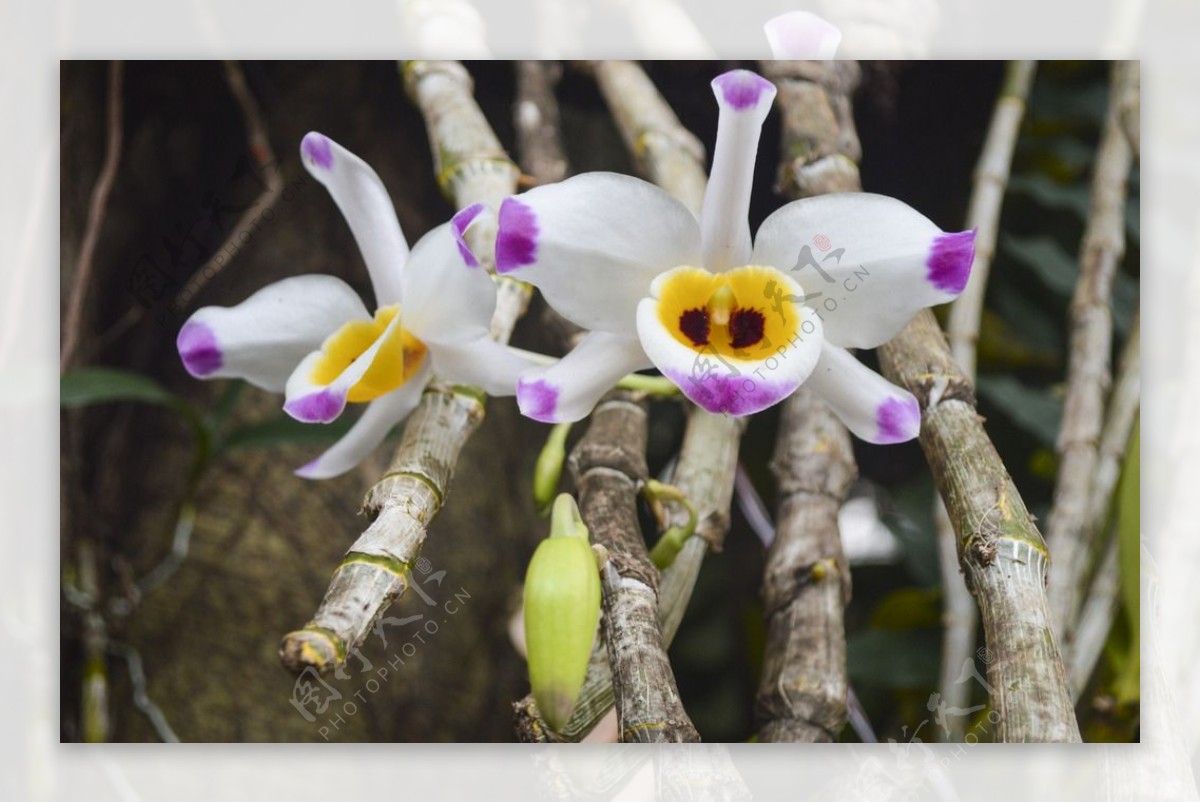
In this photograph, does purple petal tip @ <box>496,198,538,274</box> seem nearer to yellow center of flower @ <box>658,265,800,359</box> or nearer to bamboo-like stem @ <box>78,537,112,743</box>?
yellow center of flower @ <box>658,265,800,359</box>

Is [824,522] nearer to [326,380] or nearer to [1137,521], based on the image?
[1137,521]

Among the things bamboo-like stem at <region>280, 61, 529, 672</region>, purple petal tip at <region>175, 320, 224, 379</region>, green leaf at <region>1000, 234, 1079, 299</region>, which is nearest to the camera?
bamboo-like stem at <region>280, 61, 529, 672</region>

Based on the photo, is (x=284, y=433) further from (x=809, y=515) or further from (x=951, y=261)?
(x=951, y=261)

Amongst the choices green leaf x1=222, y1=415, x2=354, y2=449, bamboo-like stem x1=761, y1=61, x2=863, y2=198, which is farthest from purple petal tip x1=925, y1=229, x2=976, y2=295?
green leaf x1=222, y1=415, x2=354, y2=449

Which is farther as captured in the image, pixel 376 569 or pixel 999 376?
pixel 999 376

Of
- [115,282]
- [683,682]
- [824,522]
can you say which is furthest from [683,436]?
[115,282]

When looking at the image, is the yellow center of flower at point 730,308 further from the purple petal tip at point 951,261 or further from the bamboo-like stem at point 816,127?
the bamboo-like stem at point 816,127
